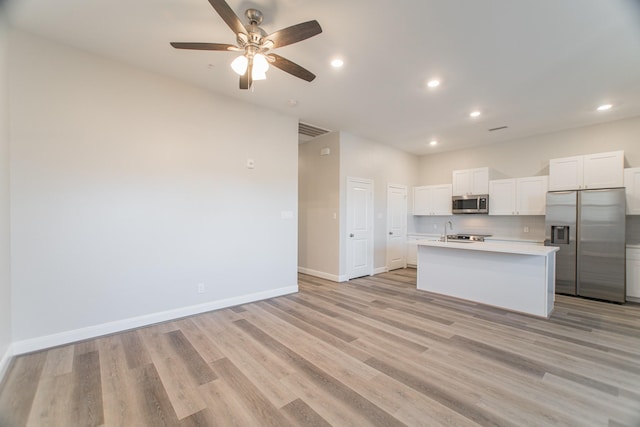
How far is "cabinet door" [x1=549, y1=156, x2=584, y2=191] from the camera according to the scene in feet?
15.3

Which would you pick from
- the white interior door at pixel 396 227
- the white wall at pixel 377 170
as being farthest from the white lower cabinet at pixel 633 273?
the white wall at pixel 377 170

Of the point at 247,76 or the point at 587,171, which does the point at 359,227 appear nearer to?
the point at 247,76

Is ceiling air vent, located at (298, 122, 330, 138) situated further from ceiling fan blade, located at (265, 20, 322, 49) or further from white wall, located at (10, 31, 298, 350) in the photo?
ceiling fan blade, located at (265, 20, 322, 49)

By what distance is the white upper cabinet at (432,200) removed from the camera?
6527 mm

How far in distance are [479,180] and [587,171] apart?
5.72 feet

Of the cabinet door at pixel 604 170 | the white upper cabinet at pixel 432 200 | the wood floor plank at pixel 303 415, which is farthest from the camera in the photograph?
the white upper cabinet at pixel 432 200

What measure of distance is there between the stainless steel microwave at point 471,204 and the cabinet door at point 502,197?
0.13 m

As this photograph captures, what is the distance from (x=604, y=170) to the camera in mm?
4430

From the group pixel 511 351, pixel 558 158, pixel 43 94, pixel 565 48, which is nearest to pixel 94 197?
pixel 43 94

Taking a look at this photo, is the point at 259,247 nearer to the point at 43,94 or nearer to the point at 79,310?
the point at 79,310

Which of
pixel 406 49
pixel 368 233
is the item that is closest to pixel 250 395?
pixel 406 49

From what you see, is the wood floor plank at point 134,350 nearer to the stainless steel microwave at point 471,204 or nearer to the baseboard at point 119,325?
the baseboard at point 119,325

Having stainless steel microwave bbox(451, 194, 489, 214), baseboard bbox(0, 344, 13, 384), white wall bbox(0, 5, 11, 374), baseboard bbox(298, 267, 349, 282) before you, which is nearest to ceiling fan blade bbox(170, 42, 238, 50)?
white wall bbox(0, 5, 11, 374)

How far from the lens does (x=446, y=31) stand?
2465 millimetres
